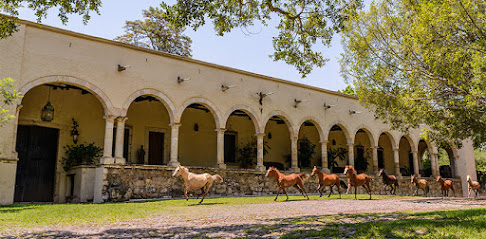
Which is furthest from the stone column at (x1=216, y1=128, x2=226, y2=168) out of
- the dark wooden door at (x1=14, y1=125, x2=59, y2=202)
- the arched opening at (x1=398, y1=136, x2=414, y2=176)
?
the arched opening at (x1=398, y1=136, x2=414, y2=176)

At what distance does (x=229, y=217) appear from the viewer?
7266mm

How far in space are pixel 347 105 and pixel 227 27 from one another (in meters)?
13.8

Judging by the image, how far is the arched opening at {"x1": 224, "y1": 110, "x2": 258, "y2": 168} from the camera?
1914 centimetres

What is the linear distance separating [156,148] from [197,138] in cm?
210

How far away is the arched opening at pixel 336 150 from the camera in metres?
21.9

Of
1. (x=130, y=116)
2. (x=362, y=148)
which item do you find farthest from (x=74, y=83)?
(x=362, y=148)

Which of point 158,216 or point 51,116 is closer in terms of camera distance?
point 158,216

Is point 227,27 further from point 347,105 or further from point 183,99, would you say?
point 347,105

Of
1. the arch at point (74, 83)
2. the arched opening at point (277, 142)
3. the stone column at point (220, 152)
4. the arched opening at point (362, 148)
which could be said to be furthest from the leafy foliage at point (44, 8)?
the arched opening at point (362, 148)

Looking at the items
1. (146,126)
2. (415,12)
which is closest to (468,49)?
(415,12)

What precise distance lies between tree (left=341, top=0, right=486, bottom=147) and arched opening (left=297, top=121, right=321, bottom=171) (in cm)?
608

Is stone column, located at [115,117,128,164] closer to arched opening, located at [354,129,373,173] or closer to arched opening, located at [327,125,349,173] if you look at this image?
arched opening, located at [327,125,349,173]

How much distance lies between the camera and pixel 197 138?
18.5 metres

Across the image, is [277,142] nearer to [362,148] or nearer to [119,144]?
[362,148]
